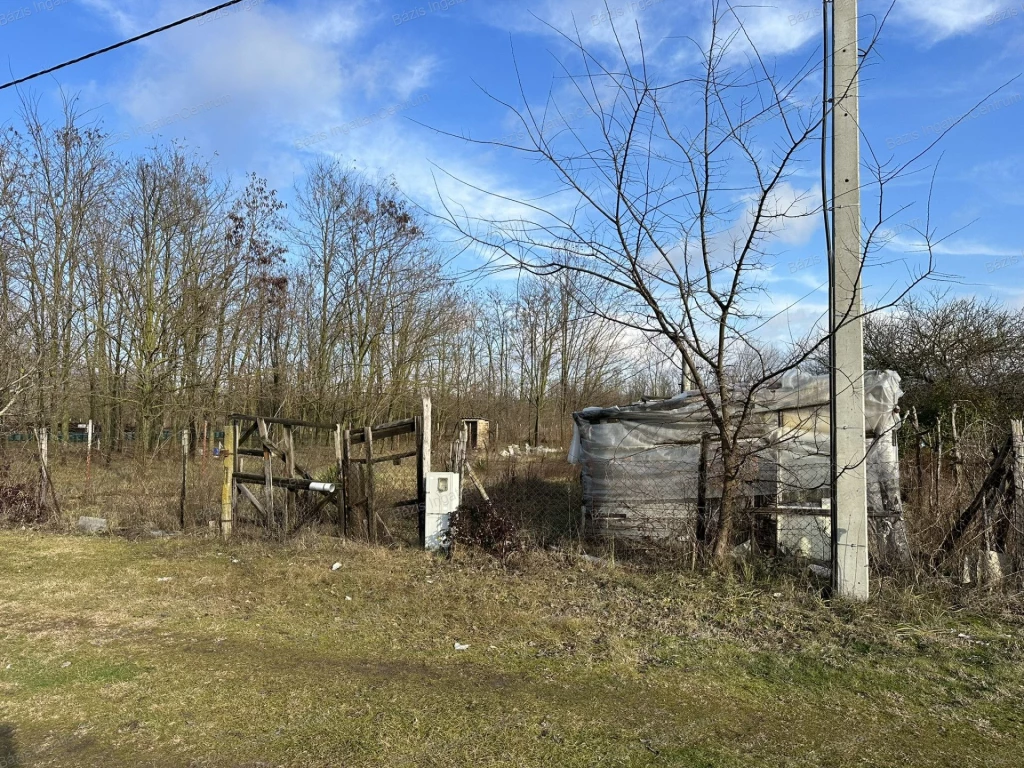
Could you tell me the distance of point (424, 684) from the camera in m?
4.11

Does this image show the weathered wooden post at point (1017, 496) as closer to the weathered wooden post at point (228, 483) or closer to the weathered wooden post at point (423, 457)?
the weathered wooden post at point (423, 457)

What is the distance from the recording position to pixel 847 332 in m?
5.61

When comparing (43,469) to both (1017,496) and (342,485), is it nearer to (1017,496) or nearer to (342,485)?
(342,485)

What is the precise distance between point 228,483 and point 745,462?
6851 millimetres

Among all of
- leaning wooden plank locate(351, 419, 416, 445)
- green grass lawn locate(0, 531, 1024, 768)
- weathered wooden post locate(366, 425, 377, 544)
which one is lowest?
green grass lawn locate(0, 531, 1024, 768)

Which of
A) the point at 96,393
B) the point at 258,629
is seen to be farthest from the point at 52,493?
the point at 96,393

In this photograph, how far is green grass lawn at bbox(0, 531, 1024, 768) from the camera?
3281mm

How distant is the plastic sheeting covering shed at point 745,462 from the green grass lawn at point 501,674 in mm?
1212

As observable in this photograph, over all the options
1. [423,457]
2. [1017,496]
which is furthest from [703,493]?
[423,457]

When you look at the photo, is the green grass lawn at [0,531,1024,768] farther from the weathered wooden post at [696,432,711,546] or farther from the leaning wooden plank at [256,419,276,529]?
the leaning wooden plank at [256,419,276,529]

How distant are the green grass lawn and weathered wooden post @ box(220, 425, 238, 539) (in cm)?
245

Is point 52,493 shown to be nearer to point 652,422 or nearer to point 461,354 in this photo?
point 652,422

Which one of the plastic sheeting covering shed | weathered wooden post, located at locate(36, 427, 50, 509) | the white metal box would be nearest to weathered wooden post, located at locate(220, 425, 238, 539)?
the white metal box

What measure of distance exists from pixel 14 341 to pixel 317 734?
1416cm
